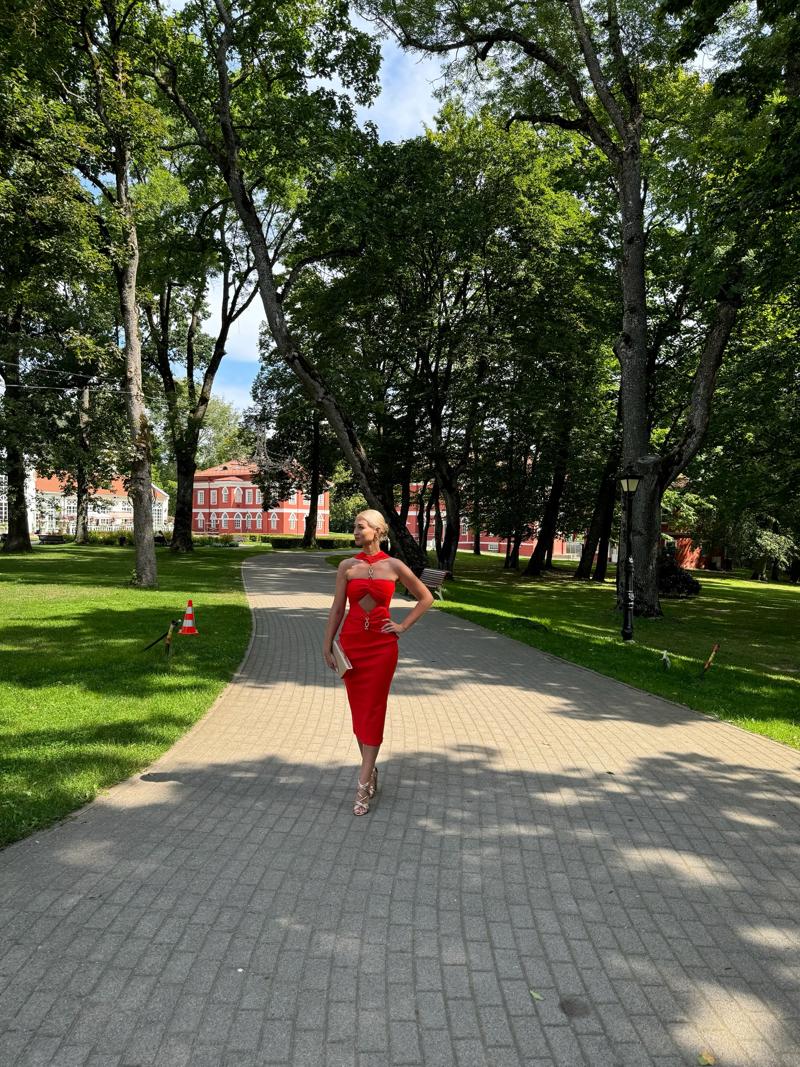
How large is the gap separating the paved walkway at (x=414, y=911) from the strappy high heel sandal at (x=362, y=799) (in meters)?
0.08

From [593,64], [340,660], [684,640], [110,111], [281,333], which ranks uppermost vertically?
[593,64]

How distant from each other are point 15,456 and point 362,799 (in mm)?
27896

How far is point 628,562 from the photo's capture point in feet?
40.0

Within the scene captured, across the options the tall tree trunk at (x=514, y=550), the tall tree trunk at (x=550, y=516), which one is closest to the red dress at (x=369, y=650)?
the tall tree trunk at (x=550, y=516)

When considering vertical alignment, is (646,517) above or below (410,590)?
above

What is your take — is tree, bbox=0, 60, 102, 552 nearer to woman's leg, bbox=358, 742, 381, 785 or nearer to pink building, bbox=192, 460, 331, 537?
woman's leg, bbox=358, 742, 381, 785

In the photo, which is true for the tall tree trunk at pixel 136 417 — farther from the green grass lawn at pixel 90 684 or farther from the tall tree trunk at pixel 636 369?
the tall tree trunk at pixel 636 369

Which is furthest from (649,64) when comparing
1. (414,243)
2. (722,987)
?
(722,987)

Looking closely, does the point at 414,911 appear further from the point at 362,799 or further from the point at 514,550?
the point at 514,550

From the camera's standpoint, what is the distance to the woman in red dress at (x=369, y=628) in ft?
14.1

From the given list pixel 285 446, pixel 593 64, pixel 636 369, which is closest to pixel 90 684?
pixel 636 369

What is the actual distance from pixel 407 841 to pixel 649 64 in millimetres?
18432

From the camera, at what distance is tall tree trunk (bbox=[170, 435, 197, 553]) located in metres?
27.8

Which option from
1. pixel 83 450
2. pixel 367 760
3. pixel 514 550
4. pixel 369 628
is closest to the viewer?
pixel 369 628
